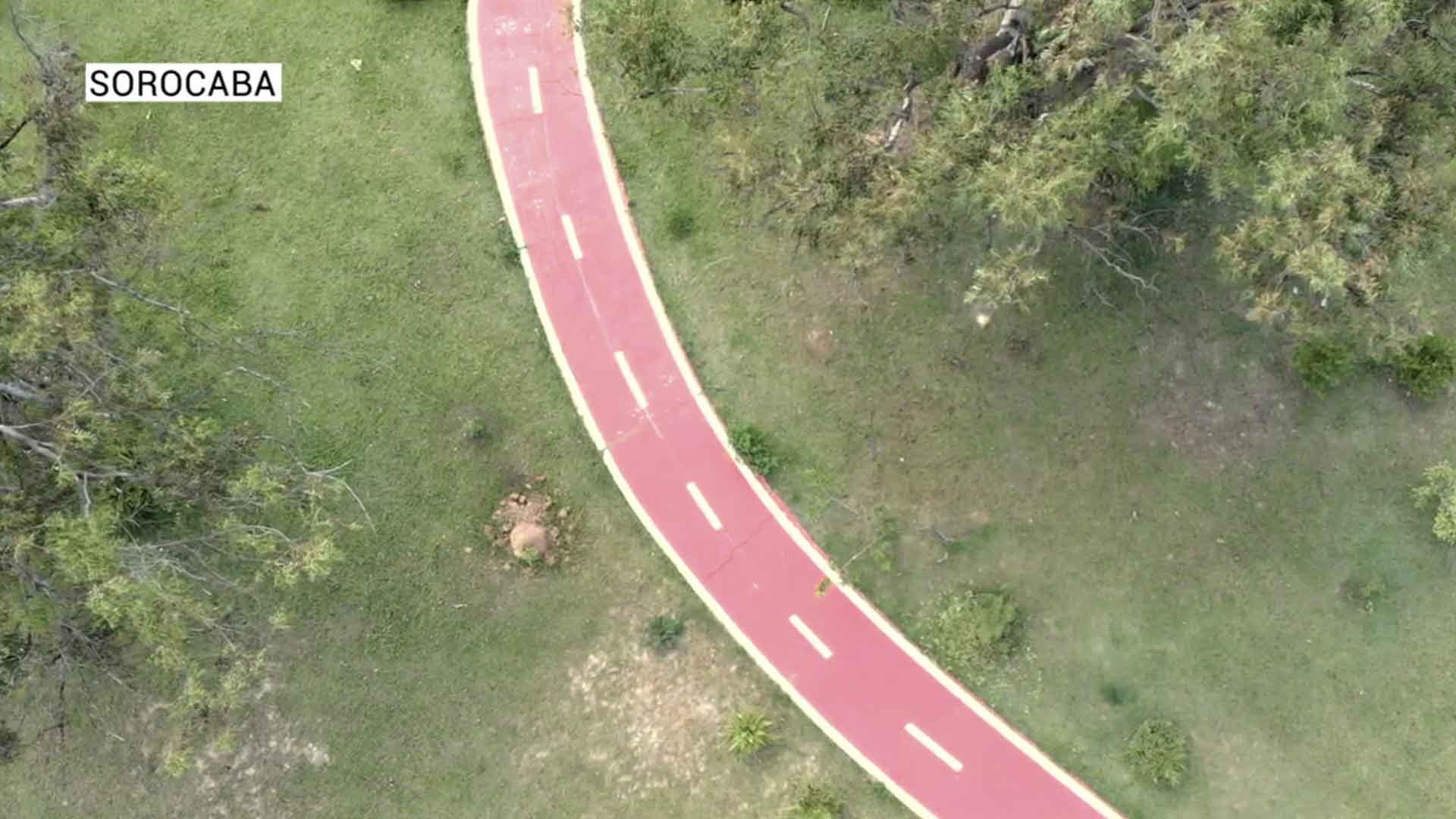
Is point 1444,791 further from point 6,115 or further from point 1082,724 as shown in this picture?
point 6,115

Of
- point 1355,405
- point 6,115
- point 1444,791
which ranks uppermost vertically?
point 6,115

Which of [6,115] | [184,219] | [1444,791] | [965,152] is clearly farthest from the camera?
[184,219]

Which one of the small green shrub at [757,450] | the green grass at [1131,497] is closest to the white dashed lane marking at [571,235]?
the green grass at [1131,497]

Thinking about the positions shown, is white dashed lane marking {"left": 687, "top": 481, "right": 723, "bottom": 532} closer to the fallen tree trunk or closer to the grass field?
the grass field

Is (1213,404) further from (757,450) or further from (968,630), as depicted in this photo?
(757,450)

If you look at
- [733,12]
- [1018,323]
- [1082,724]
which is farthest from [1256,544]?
[733,12]

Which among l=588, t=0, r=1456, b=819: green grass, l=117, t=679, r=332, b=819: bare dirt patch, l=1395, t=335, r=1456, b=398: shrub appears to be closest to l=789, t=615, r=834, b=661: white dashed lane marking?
l=588, t=0, r=1456, b=819: green grass

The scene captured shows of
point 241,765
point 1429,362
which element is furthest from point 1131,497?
point 241,765
